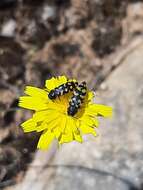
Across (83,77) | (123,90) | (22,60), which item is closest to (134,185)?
(123,90)

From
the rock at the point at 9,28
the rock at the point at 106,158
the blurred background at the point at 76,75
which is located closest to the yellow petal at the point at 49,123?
the blurred background at the point at 76,75

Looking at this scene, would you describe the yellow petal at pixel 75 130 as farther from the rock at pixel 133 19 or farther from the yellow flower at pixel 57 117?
the rock at pixel 133 19

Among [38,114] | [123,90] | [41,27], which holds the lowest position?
[38,114]

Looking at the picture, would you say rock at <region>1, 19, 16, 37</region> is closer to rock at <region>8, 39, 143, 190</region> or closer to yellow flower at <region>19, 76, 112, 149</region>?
rock at <region>8, 39, 143, 190</region>

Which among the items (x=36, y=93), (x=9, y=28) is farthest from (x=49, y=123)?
(x=9, y=28)

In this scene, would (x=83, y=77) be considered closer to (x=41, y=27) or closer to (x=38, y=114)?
(x=41, y=27)

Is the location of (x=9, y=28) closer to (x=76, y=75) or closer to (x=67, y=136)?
(x=76, y=75)
